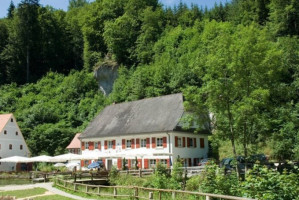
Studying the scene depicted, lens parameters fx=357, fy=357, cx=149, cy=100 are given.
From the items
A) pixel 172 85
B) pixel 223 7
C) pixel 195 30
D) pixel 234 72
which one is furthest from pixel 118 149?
pixel 223 7

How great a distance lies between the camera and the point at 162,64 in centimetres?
6100

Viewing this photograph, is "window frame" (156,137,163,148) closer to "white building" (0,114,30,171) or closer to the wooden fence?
the wooden fence

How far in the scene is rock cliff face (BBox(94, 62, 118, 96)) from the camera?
70062mm

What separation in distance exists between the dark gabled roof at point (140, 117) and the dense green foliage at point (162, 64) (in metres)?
5.73

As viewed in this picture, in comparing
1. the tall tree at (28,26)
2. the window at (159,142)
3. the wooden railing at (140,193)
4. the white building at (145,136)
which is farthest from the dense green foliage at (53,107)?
the wooden railing at (140,193)

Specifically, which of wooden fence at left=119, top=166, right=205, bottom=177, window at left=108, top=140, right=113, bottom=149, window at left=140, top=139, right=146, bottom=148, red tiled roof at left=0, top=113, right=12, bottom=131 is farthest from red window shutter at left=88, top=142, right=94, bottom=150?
red tiled roof at left=0, top=113, right=12, bottom=131

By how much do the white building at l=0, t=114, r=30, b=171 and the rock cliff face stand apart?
1857 centimetres

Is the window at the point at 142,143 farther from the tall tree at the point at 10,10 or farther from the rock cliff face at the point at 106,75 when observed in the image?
the tall tree at the point at 10,10

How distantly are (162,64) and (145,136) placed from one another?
22534mm

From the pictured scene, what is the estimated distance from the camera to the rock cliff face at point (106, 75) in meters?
70.1

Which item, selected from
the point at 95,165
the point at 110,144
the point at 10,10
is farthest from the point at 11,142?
the point at 10,10

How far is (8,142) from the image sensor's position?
5669 cm

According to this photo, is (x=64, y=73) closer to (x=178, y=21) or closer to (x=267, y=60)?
(x=178, y=21)

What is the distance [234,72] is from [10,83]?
6670 cm
